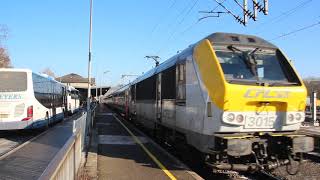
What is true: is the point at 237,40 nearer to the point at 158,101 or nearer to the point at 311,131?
the point at 158,101

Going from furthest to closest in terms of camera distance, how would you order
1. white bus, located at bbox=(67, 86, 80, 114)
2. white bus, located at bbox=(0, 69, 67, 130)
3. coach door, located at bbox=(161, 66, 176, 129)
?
white bus, located at bbox=(67, 86, 80, 114) < white bus, located at bbox=(0, 69, 67, 130) < coach door, located at bbox=(161, 66, 176, 129)

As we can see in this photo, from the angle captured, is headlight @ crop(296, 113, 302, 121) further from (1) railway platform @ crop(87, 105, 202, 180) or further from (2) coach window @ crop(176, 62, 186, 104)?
(2) coach window @ crop(176, 62, 186, 104)

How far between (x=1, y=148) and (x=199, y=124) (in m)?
9.51

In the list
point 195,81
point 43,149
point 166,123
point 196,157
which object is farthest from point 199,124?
point 43,149

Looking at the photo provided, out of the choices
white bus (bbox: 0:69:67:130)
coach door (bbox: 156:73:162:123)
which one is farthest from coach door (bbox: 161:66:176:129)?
white bus (bbox: 0:69:67:130)

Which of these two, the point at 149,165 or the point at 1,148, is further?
the point at 1,148

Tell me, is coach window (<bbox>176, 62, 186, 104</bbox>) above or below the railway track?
above

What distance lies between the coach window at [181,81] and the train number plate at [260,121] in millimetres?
2584

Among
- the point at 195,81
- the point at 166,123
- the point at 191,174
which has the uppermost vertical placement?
the point at 195,81

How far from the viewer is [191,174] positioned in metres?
10.8

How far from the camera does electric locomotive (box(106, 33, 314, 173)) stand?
991 cm

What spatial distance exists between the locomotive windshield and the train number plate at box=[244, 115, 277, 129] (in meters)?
0.73

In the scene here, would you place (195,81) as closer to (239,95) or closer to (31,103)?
(239,95)

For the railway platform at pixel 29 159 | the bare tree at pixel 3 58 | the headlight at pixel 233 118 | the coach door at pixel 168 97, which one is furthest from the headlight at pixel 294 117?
the bare tree at pixel 3 58
